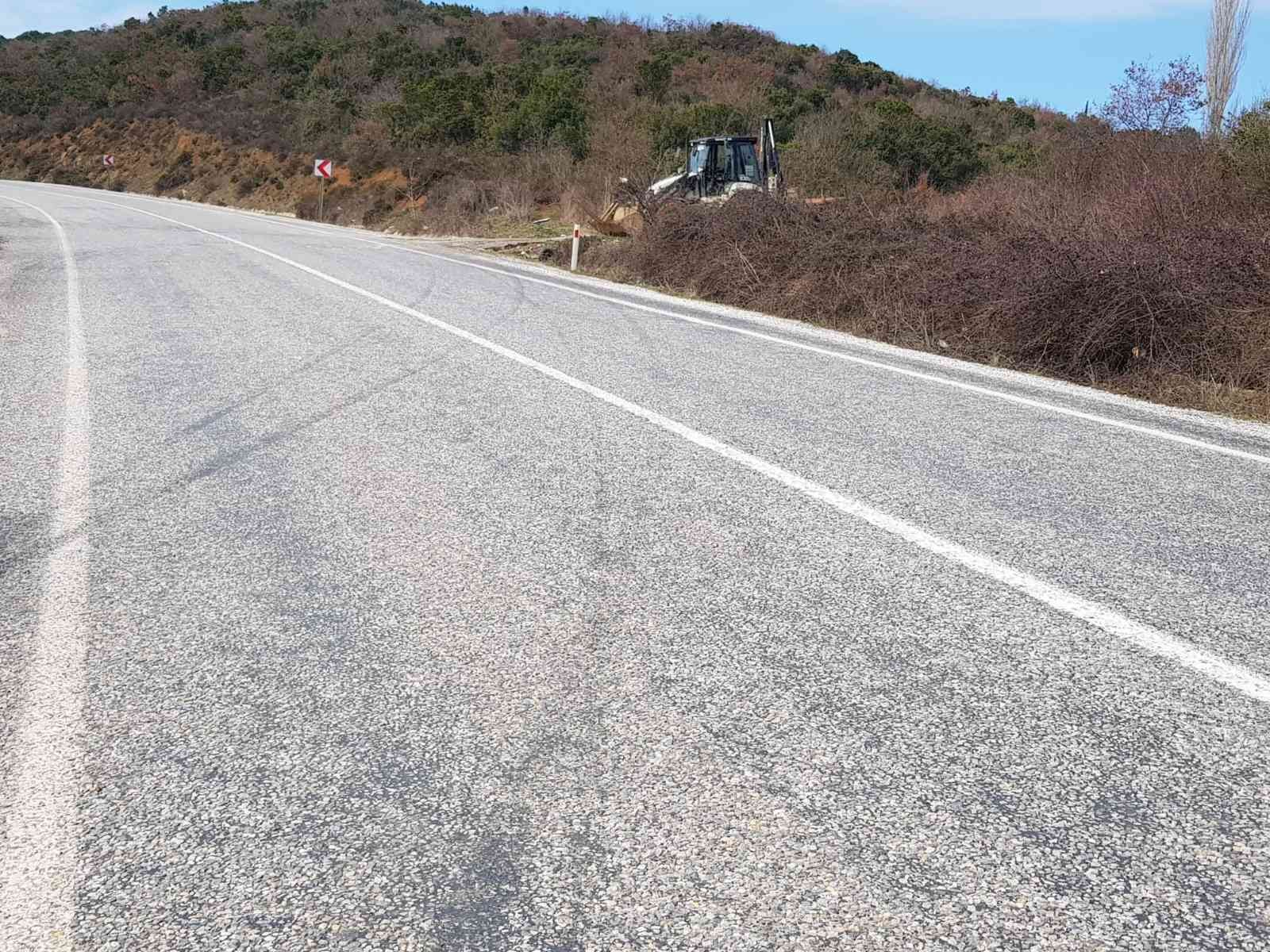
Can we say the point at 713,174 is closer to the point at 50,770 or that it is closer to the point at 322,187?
the point at 322,187

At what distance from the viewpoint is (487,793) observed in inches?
105

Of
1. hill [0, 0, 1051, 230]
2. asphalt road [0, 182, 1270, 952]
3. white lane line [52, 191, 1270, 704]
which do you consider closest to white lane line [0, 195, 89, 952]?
asphalt road [0, 182, 1270, 952]

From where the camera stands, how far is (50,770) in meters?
2.78

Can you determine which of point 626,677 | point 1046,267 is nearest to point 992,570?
point 626,677

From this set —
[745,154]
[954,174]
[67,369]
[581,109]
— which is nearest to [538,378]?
[67,369]

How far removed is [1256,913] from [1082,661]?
1210 mm

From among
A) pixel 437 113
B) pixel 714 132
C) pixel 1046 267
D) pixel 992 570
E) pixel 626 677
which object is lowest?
pixel 626 677

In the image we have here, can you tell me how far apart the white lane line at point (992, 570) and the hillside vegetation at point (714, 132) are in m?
4.40

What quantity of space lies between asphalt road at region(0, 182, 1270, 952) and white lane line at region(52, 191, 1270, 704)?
0.02 m

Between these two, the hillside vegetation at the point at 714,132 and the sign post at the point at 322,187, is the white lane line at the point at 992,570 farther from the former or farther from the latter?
the sign post at the point at 322,187

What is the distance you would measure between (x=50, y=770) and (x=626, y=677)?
60.8 inches

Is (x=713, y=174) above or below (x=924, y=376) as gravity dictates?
above

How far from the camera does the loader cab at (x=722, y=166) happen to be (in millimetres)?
23062

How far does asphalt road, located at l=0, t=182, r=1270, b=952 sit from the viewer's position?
2.30m
